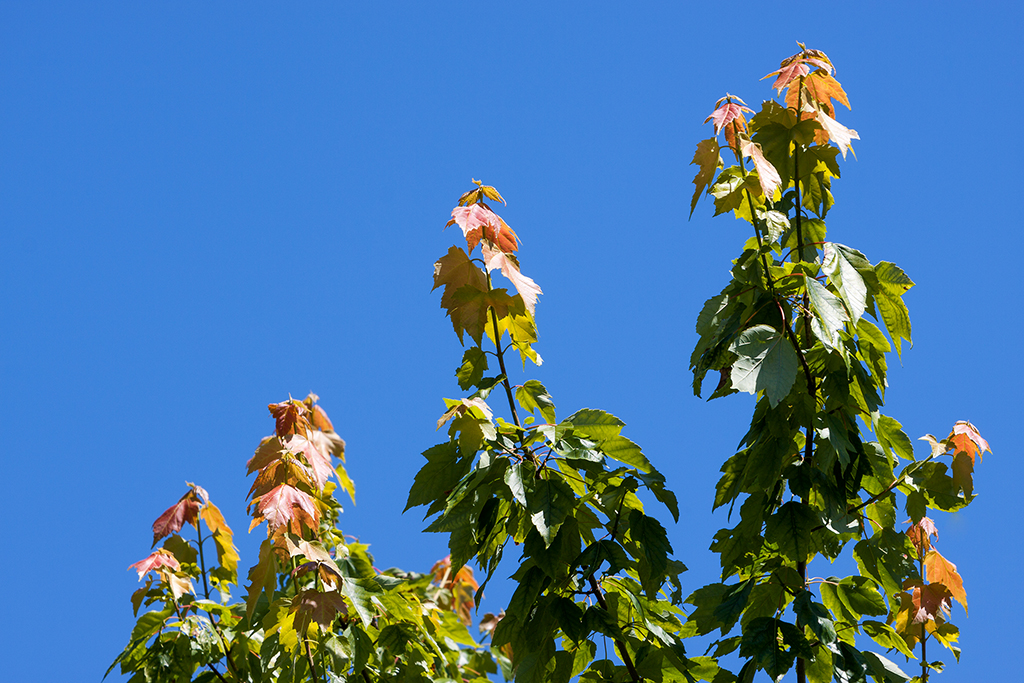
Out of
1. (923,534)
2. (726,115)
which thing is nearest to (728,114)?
(726,115)

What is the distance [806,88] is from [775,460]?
3.51 feet

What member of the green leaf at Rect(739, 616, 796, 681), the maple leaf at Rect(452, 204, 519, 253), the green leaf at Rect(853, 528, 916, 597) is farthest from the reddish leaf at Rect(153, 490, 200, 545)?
the green leaf at Rect(853, 528, 916, 597)

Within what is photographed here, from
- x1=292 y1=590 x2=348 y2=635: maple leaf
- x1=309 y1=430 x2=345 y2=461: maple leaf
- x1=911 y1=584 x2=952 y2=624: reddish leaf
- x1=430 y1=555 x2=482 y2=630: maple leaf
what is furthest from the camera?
x1=430 y1=555 x2=482 y2=630: maple leaf

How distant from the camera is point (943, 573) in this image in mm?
3018

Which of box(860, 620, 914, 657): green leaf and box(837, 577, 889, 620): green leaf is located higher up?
box(837, 577, 889, 620): green leaf

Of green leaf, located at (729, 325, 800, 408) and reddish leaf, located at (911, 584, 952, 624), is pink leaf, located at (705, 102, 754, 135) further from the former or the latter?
reddish leaf, located at (911, 584, 952, 624)

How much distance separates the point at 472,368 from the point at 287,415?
1.19 metres

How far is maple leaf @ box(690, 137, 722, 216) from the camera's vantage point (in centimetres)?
234

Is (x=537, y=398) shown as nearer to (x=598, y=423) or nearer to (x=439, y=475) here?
(x=598, y=423)

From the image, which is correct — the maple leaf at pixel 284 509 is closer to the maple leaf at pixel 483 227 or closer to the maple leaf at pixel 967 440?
the maple leaf at pixel 483 227

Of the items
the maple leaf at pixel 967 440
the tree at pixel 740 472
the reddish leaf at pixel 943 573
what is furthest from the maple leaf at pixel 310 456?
the reddish leaf at pixel 943 573

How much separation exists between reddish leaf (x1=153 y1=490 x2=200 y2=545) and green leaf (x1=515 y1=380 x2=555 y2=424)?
182 cm

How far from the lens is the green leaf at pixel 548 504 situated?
7.04 ft

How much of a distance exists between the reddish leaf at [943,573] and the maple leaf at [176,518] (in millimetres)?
2870
